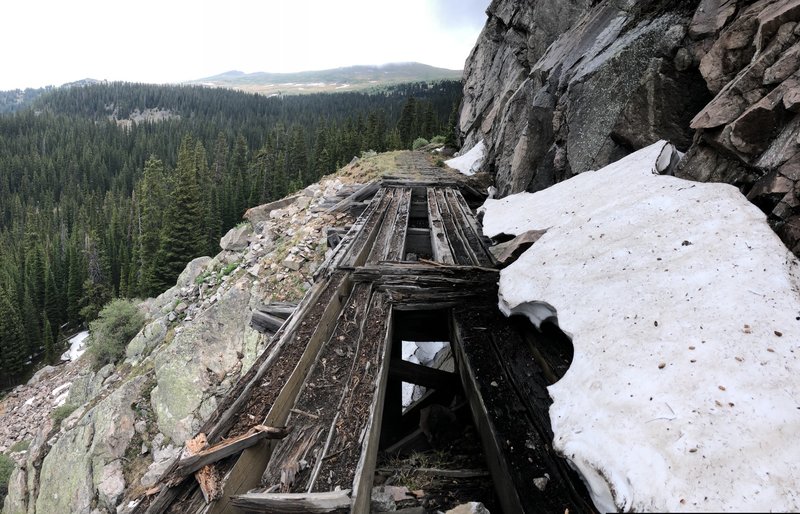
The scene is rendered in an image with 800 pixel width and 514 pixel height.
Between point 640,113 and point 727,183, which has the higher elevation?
point 640,113

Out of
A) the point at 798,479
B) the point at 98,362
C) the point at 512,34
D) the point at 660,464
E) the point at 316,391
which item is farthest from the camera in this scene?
the point at 98,362

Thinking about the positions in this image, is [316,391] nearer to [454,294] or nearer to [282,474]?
[282,474]

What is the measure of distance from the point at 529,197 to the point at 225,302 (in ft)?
29.3

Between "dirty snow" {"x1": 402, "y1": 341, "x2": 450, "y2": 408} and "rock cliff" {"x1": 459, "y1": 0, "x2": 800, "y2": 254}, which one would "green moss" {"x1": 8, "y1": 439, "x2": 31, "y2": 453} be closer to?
"dirty snow" {"x1": 402, "y1": 341, "x2": 450, "y2": 408}

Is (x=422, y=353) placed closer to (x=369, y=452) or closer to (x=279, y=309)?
(x=279, y=309)

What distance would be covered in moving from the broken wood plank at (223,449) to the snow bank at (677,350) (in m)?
1.55

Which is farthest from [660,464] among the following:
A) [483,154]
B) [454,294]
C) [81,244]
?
[81,244]

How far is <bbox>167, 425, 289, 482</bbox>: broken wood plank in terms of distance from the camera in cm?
203

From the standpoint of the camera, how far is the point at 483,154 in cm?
1547

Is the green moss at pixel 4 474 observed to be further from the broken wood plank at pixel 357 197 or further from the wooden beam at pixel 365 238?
the wooden beam at pixel 365 238

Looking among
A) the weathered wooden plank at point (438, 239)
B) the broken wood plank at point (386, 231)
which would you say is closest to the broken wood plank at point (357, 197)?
the broken wood plank at point (386, 231)

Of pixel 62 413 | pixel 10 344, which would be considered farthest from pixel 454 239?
pixel 10 344

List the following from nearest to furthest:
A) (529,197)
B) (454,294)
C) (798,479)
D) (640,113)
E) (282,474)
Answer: (798,479) < (282,474) < (454,294) < (640,113) < (529,197)

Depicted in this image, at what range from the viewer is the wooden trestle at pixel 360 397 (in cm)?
201
